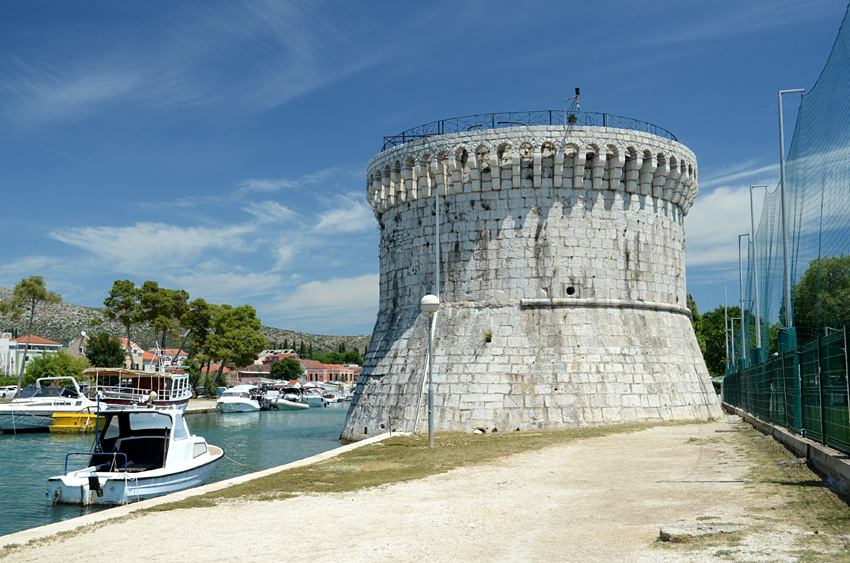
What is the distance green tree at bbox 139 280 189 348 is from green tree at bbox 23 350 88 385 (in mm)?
12911

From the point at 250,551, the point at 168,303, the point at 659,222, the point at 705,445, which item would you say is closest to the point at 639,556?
the point at 250,551

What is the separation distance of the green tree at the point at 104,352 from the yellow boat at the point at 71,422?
3082 centimetres

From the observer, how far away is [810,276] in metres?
12.2

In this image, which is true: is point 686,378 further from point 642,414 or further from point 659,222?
point 659,222

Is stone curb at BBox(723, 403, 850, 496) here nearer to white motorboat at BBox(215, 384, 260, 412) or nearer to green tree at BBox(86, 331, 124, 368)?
white motorboat at BBox(215, 384, 260, 412)

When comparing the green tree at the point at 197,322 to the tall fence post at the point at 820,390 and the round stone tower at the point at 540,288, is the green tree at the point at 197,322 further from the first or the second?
the tall fence post at the point at 820,390

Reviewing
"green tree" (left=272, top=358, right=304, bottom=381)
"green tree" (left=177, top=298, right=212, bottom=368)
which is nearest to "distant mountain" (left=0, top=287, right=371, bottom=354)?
"green tree" (left=272, top=358, right=304, bottom=381)

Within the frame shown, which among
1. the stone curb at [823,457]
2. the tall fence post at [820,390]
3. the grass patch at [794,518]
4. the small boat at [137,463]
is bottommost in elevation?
the small boat at [137,463]

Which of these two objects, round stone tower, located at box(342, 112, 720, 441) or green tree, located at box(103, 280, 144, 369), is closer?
round stone tower, located at box(342, 112, 720, 441)

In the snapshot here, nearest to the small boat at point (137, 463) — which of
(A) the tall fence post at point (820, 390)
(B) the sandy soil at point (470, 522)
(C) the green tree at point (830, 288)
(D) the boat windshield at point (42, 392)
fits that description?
(B) the sandy soil at point (470, 522)

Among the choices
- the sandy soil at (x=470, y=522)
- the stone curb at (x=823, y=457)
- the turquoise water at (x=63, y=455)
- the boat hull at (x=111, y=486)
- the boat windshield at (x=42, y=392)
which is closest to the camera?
the sandy soil at (x=470, y=522)

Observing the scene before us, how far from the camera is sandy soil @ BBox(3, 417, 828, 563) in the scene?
6297 mm

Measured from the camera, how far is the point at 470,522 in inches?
299

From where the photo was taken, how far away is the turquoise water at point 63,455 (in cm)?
1386
